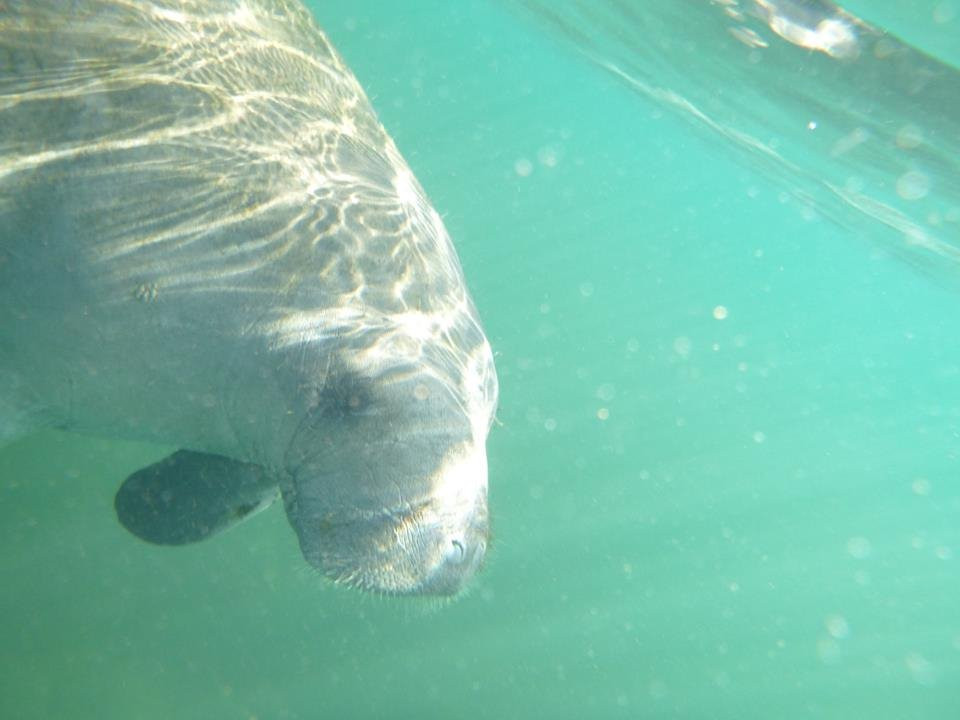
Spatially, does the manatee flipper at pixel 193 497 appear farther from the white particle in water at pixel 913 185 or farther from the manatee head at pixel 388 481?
the white particle in water at pixel 913 185

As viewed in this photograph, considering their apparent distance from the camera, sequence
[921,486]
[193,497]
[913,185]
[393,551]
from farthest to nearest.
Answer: [921,486]
[913,185]
[193,497]
[393,551]

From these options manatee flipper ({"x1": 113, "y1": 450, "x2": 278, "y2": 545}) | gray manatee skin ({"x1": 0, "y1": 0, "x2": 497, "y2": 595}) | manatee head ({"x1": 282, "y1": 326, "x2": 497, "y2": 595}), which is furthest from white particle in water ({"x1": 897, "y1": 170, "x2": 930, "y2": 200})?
manatee flipper ({"x1": 113, "y1": 450, "x2": 278, "y2": 545})

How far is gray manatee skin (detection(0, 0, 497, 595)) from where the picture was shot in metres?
2.27

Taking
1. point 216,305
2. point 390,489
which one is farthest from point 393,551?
point 216,305

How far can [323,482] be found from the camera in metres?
2.31

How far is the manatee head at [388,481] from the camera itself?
218 centimetres

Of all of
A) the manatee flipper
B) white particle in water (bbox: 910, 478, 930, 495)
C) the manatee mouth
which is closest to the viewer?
the manatee mouth

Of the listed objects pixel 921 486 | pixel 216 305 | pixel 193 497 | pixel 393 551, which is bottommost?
pixel 921 486

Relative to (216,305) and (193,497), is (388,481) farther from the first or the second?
(193,497)

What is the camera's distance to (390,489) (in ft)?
7.19

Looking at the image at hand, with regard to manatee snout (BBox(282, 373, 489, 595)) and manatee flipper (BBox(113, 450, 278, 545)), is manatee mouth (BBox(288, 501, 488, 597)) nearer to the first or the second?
manatee snout (BBox(282, 373, 489, 595))

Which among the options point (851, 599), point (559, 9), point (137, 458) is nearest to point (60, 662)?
point (137, 458)

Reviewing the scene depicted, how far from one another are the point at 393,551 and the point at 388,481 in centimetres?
20

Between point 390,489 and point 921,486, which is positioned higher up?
point 390,489
